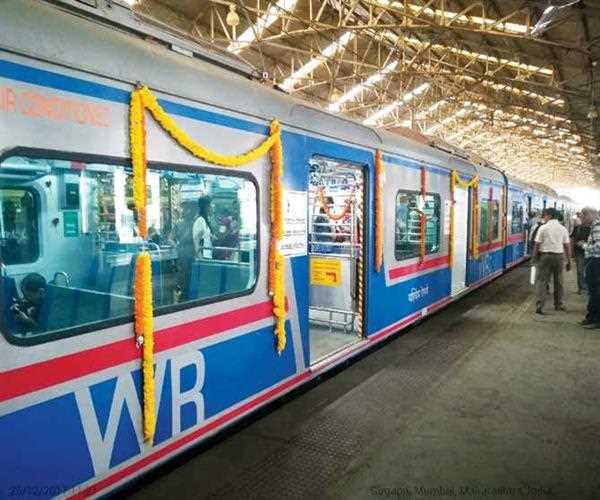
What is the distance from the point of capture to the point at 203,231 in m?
3.37

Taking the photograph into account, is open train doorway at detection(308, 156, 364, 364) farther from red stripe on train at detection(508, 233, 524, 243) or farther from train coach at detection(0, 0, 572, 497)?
red stripe on train at detection(508, 233, 524, 243)

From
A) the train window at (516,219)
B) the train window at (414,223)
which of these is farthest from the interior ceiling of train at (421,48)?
the train window at (516,219)

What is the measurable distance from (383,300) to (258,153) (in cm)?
292

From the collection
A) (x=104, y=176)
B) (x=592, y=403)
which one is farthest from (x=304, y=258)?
(x=592, y=403)

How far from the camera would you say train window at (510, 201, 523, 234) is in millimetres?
13266

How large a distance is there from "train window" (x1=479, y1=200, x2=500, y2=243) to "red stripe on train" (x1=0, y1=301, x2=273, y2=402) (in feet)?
26.2

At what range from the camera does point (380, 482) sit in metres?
3.09

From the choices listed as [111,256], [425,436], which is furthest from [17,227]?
[425,436]

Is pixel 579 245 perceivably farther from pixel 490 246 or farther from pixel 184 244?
pixel 184 244

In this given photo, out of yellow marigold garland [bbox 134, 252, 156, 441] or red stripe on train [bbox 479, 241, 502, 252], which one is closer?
yellow marigold garland [bbox 134, 252, 156, 441]

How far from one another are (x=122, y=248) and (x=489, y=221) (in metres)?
9.46

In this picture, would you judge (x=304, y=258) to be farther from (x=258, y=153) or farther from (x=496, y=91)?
(x=496, y=91)

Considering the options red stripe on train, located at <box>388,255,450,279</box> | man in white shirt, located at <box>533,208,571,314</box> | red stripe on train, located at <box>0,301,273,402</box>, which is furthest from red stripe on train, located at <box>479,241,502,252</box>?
red stripe on train, located at <box>0,301,273,402</box>

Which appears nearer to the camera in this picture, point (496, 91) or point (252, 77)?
point (252, 77)
